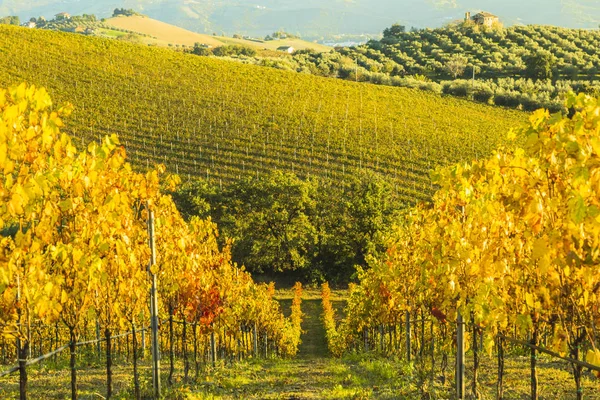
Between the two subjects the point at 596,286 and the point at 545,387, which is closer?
the point at 596,286

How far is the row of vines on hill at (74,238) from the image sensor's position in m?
5.10

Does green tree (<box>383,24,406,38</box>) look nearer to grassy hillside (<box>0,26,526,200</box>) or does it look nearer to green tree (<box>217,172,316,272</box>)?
grassy hillside (<box>0,26,526,200</box>)

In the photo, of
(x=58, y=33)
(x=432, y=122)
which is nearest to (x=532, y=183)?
(x=432, y=122)

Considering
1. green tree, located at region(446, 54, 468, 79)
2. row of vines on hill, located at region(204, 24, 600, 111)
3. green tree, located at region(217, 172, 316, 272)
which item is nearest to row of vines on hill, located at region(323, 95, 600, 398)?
green tree, located at region(217, 172, 316, 272)

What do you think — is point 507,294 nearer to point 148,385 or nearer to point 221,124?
point 148,385

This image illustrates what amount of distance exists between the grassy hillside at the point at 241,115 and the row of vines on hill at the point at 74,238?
39.9 metres

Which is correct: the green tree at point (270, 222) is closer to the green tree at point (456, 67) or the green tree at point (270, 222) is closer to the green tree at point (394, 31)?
the green tree at point (456, 67)

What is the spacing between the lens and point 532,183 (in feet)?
15.3

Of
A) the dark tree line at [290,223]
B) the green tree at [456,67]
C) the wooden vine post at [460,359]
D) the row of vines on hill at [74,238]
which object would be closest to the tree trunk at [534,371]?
the wooden vine post at [460,359]

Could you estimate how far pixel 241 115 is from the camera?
211 ft

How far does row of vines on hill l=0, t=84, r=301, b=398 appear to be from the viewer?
5.10 metres

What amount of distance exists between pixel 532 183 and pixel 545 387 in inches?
350

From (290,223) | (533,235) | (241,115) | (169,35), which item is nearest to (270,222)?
(290,223)

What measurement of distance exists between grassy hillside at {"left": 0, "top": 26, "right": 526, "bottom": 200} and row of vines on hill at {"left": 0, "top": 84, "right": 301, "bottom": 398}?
39902 mm
